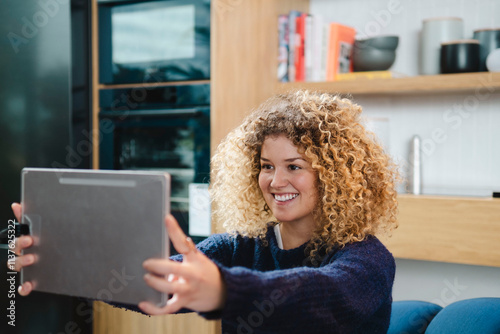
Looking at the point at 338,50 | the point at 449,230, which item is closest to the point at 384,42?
the point at 338,50

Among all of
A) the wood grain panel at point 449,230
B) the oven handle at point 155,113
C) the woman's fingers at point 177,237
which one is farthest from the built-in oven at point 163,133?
the woman's fingers at point 177,237

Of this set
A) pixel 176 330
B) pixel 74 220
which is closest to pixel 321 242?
pixel 74 220

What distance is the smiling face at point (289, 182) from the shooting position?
144 cm

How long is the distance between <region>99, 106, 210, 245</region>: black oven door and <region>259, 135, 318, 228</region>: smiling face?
883mm

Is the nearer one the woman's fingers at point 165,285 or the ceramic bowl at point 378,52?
the woman's fingers at point 165,285

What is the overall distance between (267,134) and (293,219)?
0.23 meters

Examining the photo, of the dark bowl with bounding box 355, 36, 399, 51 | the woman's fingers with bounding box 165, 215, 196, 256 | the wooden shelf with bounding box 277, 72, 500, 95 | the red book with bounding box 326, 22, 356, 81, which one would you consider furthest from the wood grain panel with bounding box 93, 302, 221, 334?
the woman's fingers with bounding box 165, 215, 196, 256

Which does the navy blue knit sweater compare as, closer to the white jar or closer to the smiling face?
the smiling face

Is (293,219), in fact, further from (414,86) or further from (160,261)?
(414,86)

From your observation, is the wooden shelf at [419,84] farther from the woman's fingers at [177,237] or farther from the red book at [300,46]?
the woman's fingers at [177,237]

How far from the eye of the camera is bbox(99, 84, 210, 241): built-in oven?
7.65 ft

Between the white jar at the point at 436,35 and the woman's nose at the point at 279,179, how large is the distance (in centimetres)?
113

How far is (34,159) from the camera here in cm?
240

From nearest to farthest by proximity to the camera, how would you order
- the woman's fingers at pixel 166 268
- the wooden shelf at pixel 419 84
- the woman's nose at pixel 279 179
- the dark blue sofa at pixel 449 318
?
the woman's fingers at pixel 166 268 < the woman's nose at pixel 279 179 < the dark blue sofa at pixel 449 318 < the wooden shelf at pixel 419 84
